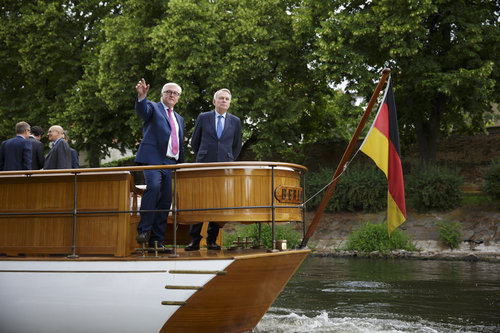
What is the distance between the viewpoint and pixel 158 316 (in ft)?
22.2

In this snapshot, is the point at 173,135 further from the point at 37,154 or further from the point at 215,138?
the point at 37,154

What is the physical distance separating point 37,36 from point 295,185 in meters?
23.6

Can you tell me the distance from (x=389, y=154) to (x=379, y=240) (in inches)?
517

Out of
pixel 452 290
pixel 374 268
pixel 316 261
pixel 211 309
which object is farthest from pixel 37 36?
pixel 211 309

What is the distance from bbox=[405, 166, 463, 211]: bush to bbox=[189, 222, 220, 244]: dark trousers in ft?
53.1

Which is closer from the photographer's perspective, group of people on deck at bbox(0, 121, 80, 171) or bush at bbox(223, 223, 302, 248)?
group of people on deck at bbox(0, 121, 80, 171)

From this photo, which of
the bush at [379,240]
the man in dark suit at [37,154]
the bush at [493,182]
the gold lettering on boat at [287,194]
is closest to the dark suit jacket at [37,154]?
the man in dark suit at [37,154]

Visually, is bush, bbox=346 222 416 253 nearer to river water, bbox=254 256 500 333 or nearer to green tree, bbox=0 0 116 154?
river water, bbox=254 256 500 333

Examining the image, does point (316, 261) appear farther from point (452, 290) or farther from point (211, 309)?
point (211, 309)

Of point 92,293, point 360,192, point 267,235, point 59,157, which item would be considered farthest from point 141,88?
point 360,192

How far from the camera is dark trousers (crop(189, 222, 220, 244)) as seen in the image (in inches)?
311

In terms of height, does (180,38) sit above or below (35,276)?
above

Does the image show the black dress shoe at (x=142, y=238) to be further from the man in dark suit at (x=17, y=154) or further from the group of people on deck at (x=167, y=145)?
the man in dark suit at (x=17, y=154)

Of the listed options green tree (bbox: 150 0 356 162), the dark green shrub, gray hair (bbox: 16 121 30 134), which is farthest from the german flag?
the dark green shrub
